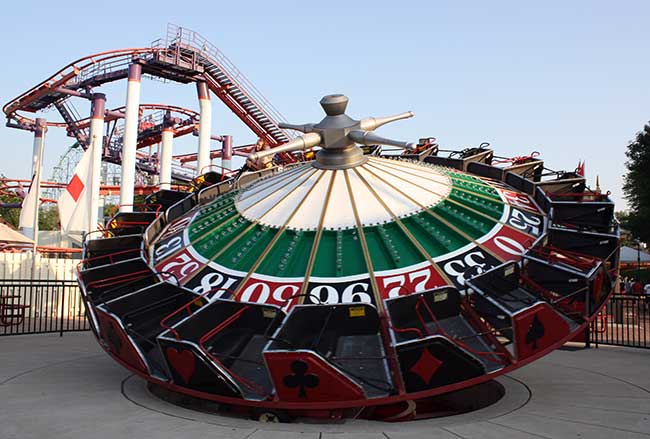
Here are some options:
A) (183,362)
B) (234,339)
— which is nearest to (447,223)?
(234,339)

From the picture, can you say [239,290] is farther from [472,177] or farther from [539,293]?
[472,177]

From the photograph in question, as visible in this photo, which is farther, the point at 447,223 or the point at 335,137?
the point at 335,137

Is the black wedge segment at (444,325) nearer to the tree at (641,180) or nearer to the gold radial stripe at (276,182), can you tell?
the gold radial stripe at (276,182)

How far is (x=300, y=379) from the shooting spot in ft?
22.9

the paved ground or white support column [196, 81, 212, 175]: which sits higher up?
white support column [196, 81, 212, 175]

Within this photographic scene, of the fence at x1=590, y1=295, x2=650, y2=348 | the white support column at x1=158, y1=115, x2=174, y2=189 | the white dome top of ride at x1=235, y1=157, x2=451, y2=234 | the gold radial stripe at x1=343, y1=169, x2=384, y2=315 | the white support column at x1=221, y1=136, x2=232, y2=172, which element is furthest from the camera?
the white support column at x1=221, y1=136, x2=232, y2=172

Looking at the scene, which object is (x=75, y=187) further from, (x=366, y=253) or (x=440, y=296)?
(x=440, y=296)

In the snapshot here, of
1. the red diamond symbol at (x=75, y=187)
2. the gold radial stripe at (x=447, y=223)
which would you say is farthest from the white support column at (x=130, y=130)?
the gold radial stripe at (x=447, y=223)

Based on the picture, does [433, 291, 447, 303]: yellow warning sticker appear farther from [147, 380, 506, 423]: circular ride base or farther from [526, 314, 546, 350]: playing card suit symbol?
[147, 380, 506, 423]: circular ride base

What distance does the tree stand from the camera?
41406 millimetres

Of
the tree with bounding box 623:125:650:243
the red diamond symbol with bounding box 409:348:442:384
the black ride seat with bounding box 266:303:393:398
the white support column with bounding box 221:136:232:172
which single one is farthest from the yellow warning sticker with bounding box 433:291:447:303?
the white support column with bounding box 221:136:232:172

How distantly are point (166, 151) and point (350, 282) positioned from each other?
34451 mm

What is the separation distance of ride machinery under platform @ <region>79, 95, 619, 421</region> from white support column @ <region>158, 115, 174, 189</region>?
96.9ft

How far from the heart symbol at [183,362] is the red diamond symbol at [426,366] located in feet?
8.53
